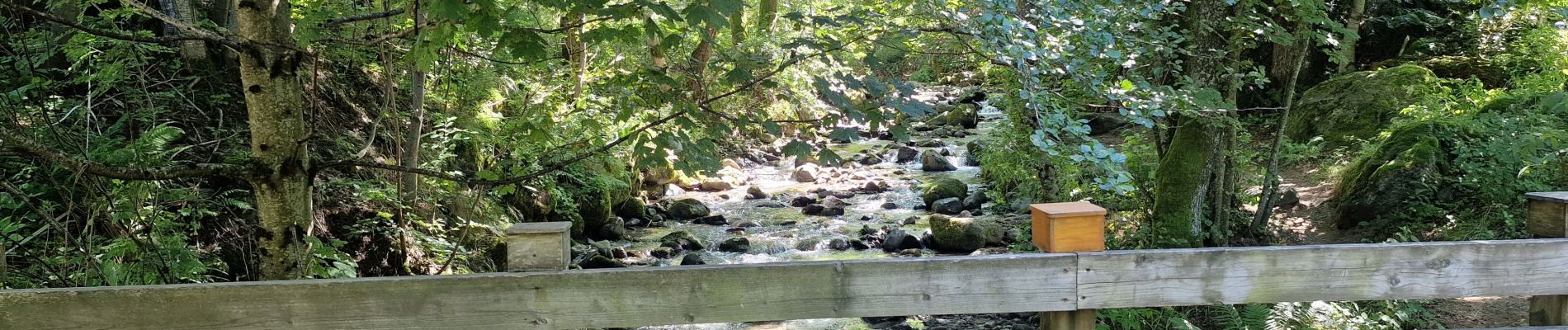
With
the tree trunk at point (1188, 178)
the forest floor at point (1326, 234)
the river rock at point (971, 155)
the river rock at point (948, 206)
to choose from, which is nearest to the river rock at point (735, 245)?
the river rock at point (948, 206)

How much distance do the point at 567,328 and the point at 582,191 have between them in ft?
23.3

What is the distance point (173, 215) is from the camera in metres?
4.21

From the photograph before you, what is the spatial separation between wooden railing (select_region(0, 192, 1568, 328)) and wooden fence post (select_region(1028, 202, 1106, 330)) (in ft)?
0.10

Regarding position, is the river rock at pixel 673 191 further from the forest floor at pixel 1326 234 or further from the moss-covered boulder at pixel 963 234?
the forest floor at pixel 1326 234

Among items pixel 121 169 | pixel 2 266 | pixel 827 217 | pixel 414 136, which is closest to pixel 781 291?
pixel 121 169

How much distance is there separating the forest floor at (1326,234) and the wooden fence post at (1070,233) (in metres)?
4.38

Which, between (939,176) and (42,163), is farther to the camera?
(939,176)

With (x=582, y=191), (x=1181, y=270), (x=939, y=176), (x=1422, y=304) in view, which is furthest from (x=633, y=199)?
(x=1181, y=270)

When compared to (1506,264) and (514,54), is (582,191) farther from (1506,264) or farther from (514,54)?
(1506,264)

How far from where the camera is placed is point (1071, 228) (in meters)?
2.69

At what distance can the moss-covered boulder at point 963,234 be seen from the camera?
31.3 ft

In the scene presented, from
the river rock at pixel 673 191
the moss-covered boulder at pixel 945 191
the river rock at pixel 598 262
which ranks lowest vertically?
the river rock at pixel 598 262

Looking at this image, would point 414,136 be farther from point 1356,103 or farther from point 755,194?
point 1356,103

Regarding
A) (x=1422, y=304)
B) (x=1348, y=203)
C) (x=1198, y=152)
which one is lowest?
(x=1422, y=304)
